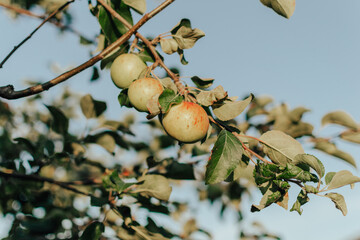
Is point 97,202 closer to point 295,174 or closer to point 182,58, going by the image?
point 182,58

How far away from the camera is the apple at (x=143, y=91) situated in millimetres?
1159

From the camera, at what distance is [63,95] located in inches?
187

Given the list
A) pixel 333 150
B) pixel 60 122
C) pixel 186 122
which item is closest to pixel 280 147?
pixel 186 122

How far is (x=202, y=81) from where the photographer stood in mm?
1270

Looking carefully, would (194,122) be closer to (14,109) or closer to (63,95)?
(14,109)

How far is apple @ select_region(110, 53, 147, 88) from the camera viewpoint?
131 centimetres

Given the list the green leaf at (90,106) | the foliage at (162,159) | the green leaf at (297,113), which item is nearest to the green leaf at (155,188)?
the foliage at (162,159)

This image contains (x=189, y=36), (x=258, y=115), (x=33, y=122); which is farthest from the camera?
(x=33, y=122)

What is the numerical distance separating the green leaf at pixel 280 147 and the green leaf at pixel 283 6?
456 mm

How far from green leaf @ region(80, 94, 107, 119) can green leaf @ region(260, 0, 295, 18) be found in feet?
4.00

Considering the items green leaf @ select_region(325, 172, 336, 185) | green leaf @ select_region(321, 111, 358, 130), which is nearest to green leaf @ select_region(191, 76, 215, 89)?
green leaf @ select_region(325, 172, 336, 185)

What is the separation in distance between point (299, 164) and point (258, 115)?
145 cm

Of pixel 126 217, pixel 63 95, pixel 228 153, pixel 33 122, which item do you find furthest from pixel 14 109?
pixel 228 153

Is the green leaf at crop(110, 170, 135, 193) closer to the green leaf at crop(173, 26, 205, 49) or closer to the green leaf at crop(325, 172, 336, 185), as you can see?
the green leaf at crop(173, 26, 205, 49)
